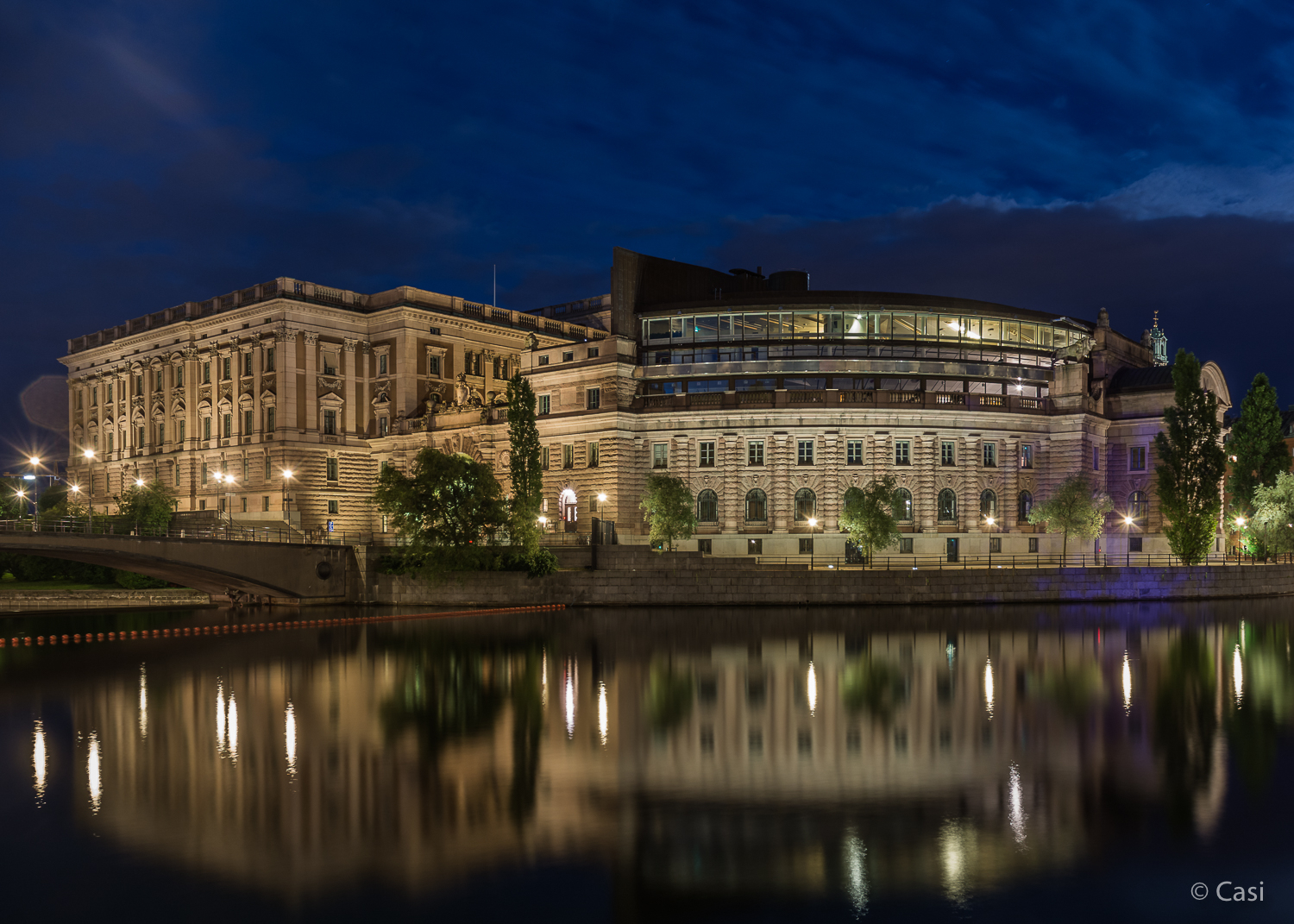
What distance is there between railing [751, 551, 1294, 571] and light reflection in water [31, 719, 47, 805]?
2047 inches

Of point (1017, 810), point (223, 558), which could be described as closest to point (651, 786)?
point (1017, 810)

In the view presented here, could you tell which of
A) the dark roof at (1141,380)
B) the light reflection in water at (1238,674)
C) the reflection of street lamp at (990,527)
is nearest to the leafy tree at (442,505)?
the reflection of street lamp at (990,527)

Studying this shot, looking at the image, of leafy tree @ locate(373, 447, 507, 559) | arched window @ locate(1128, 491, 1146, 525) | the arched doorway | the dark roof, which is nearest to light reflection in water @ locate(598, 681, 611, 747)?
leafy tree @ locate(373, 447, 507, 559)

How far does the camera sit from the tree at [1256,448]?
86.9m

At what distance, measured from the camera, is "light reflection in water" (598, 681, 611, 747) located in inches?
1102

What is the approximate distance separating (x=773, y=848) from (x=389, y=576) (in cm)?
5773

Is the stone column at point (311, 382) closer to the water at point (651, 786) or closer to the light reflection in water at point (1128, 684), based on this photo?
the water at point (651, 786)

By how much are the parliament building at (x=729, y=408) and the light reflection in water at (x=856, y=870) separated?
66.2 m

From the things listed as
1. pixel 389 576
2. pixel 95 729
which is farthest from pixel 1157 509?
pixel 95 729

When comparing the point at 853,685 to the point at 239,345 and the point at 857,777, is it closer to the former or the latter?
the point at 857,777

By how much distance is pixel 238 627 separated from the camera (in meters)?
59.4

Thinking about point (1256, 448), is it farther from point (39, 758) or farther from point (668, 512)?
point (39, 758)

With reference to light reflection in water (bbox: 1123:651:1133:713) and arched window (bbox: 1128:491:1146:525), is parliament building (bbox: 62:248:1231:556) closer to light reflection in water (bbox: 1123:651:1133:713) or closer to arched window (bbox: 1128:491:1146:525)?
arched window (bbox: 1128:491:1146:525)

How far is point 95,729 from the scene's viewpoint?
96.2ft
